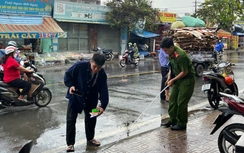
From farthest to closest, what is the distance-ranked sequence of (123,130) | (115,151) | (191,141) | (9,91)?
(9,91)
(123,130)
(191,141)
(115,151)

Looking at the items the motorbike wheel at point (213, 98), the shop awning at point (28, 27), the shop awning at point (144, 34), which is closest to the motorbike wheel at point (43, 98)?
the motorbike wheel at point (213, 98)

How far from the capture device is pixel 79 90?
4852 millimetres

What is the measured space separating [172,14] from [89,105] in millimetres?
26809

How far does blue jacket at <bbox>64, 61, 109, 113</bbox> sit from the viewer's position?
4789mm

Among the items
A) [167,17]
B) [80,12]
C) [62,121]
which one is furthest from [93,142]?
[167,17]

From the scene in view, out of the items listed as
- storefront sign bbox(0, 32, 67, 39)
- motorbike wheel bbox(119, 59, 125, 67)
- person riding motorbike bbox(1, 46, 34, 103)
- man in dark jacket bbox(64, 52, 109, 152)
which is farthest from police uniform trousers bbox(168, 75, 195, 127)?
storefront sign bbox(0, 32, 67, 39)

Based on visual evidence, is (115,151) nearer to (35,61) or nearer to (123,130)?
(123,130)

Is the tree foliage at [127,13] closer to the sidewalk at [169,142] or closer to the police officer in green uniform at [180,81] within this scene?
the police officer in green uniform at [180,81]

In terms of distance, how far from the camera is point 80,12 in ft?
73.7

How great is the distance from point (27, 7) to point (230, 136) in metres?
17.8

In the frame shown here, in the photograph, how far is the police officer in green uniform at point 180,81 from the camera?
5.68 meters

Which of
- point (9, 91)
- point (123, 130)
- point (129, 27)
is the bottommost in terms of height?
point (123, 130)

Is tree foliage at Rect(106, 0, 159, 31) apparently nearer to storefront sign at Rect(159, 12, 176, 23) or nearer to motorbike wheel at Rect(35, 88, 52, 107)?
storefront sign at Rect(159, 12, 176, 23)

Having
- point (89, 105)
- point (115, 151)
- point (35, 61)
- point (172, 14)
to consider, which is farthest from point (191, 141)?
point (172, 14)
